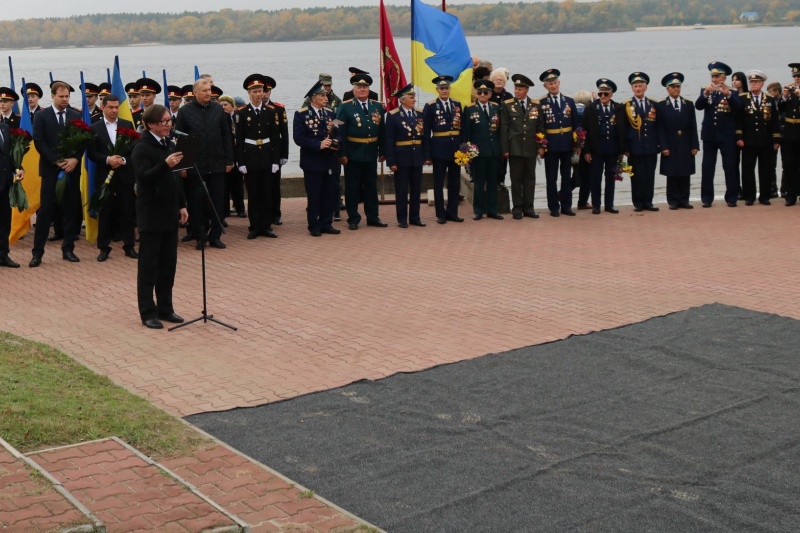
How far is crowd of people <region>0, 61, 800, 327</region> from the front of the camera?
12.7 metres

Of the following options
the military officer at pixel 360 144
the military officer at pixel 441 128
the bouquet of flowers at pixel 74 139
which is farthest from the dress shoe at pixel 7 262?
the military officer at pixel 441 128

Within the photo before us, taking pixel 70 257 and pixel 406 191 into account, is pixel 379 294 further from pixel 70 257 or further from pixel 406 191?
pixel 406 191

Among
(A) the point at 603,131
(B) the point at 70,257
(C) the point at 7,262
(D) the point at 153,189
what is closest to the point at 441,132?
(A) the point at 603,131

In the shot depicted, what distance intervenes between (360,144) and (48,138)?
381cm

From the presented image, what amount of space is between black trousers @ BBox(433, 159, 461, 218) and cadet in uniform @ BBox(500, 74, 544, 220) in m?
0.71

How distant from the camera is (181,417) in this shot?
22.9 ft

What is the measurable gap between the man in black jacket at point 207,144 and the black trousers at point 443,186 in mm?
2831

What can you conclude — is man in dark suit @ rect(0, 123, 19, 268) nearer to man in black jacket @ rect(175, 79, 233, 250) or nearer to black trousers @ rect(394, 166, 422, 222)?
man in black jacket @ rect(175, 79, 233, 250)

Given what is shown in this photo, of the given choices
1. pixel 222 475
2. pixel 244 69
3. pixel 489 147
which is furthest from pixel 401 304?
pixel 244 69

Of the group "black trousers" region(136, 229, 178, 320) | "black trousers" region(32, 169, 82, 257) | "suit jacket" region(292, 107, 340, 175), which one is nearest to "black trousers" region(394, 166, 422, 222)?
"suit jacket" region(292, 107, 340, 175)

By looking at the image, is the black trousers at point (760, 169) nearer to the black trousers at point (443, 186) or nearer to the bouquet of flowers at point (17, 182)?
the black trousers at point (443, 186)

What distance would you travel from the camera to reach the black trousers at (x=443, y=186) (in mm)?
14828

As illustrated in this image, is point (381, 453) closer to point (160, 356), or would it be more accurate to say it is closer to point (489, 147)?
point (160, 356)

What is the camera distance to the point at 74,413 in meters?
6.77
